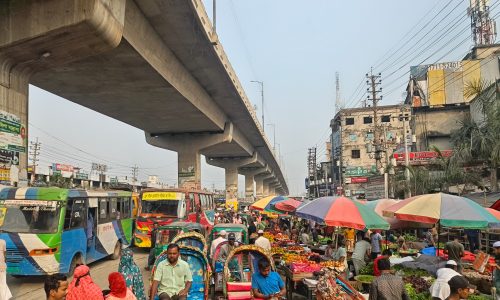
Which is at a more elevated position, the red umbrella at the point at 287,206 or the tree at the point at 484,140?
the tree at the point at 484,140

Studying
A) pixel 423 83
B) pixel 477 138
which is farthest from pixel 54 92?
pixel 423 83

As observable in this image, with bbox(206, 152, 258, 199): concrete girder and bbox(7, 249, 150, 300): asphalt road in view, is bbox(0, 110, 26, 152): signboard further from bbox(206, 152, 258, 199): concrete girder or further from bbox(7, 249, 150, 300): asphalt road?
bbox(206, 152, 258, 199): concrete girder

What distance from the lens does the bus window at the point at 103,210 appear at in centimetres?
1552

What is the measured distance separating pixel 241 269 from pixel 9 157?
28.1 ft

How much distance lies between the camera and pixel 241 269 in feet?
28.3

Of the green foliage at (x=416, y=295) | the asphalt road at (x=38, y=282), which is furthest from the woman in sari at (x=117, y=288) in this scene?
the asphalt road at (x=38, y=282)

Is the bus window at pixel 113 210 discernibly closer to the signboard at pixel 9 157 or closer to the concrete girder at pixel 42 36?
the concrete girder at pixel 42 36

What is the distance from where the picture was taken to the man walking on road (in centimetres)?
649

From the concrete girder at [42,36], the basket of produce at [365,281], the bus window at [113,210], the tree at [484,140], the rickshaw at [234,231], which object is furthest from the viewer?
the tree at [484,140]

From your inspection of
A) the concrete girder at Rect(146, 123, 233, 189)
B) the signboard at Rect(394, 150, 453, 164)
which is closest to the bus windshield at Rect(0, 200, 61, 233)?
the concrete girder at Rect(146, 123, 233, 189)

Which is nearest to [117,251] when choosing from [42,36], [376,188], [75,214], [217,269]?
[75,214]

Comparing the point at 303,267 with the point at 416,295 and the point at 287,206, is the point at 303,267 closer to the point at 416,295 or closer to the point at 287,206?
the point at 416,295

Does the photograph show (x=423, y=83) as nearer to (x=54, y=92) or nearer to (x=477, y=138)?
(x=477, y=138)

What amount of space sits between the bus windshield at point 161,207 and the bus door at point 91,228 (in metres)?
4.07
